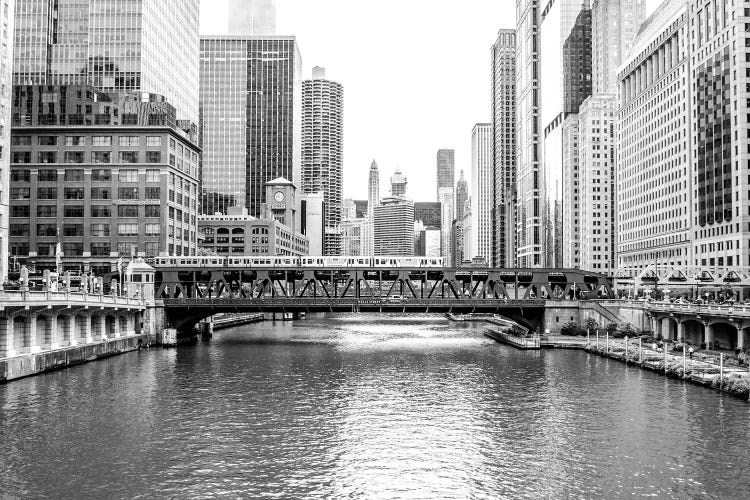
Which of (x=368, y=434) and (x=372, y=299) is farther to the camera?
(x=372, y=299)

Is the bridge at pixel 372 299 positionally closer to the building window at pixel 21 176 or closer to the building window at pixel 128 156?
the building window at pixel 128 156

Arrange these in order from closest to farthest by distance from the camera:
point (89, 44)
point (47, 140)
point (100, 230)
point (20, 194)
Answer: point (20, 194)
point (47, 140)
point (100, 230)
point (89, 44)

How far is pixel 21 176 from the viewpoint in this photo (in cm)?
14962

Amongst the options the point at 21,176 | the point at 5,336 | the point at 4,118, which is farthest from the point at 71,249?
the point at 5,336

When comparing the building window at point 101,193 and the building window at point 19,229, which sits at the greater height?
the building window at point 101,193

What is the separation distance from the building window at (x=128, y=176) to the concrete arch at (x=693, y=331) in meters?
110

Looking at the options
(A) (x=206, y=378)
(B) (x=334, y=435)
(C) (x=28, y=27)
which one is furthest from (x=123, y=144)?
(B) (x=334, y=435)

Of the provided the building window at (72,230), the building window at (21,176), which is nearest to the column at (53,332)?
the building window at (72,230)

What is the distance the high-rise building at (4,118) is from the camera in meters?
101

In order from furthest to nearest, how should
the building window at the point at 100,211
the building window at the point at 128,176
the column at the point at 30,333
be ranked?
the building window at the point at 128,176
the building window at the point at 100,211
the column at the point at 30,333

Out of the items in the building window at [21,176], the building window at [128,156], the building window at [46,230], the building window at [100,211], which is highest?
the building window at [128,156]

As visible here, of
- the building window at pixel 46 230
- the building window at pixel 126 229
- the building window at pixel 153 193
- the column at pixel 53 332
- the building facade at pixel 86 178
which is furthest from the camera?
the building window at pixel 153 193

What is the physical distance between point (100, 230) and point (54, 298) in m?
74.4

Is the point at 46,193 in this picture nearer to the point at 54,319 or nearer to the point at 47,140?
the point at 47,140
